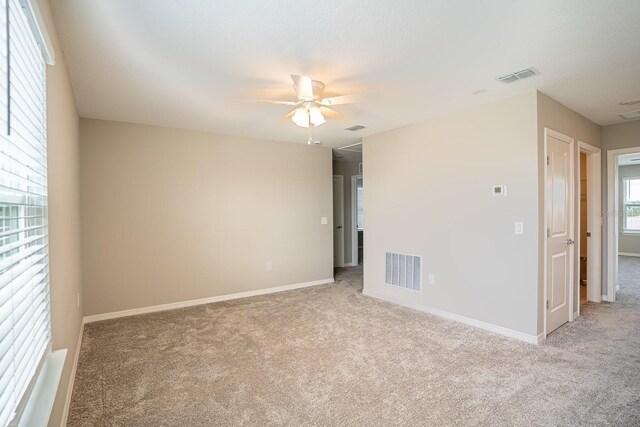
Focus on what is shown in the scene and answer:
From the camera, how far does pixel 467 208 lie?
149 inches

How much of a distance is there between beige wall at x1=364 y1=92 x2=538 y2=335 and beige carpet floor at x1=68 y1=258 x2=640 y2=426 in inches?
15.4

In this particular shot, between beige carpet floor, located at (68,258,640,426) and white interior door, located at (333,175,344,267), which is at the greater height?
white interior door, located at (333,175,344,267)

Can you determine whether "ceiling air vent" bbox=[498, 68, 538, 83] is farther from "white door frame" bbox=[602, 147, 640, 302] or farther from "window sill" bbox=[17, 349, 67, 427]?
"window sill" bbox=[17, 349, 67, 427]

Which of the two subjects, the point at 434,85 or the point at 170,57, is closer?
the point at 170,57

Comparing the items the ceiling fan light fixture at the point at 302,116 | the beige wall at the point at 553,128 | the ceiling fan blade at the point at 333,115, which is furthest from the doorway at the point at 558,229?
the ceiling fan light fixture at the point at 302,116

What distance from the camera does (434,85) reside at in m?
3.02

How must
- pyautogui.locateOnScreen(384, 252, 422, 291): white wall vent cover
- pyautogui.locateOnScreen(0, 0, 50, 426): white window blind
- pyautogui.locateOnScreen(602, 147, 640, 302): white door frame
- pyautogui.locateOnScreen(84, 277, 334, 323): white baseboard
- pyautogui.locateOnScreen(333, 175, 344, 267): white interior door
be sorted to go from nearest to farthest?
pyautogui.locateOnScreen(0, 0, 50, 426): white window blind, pyautogui.locateOnScreen(84, 277, 334, 323): white baseboard, pyautogui.locateOnScreen(384, 252, 422, 291): white wall vent cover, pyautogui.locateOnScreen(602, 147, 640, 302): white door frame, pyautogui.locateOnScreen(333, 175, 344, 267): white interior door

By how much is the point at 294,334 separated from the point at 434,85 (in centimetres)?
284

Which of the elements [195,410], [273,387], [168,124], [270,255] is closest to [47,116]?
[195,410]

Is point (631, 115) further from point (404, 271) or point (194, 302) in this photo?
point (194, 302)

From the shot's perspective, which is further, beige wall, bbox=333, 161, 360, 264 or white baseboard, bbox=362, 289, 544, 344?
beige wall, bbox=333, 161, 360, 264

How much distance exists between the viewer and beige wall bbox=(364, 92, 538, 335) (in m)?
3.29

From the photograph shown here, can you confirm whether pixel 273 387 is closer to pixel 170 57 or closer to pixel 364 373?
pixel 364 373

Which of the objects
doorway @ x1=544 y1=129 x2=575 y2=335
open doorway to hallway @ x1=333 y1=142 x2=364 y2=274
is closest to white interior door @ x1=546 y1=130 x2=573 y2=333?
doorway @ x1=544 y1=129 x2=575 y2=335
